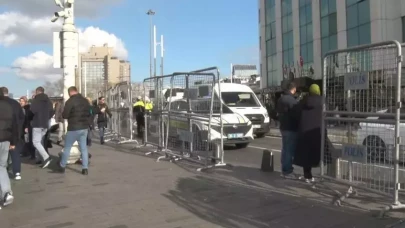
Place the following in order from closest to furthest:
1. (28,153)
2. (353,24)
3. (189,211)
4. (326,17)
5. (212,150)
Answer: (189,211)
(212,150)
(28,153)
(353,24)
(326,17)

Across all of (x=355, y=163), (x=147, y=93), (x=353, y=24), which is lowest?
(x=355, y=163)

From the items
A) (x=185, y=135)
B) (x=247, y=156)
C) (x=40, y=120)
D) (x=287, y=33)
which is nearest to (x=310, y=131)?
(x=185, y=135)

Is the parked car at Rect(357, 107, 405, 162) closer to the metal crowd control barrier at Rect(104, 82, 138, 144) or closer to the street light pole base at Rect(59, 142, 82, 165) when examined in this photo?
the street light pole base at Rect(59, 142, 82, 165)

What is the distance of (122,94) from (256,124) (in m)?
5.35

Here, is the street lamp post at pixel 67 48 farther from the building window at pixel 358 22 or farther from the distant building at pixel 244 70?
the distant building at pixel 244 70

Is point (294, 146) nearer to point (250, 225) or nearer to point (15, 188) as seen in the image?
point (250, 225)

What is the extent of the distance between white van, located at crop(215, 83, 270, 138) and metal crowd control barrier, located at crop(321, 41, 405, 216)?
1016 centimetres

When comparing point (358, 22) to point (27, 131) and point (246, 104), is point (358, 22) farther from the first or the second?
point (27, 131)

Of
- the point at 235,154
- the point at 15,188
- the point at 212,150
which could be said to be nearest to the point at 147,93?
the point at 235,154

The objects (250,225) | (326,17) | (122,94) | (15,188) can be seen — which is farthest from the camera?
(326,17)

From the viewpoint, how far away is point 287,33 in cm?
4306

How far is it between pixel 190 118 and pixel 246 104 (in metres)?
7.23

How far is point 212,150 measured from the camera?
10.2m

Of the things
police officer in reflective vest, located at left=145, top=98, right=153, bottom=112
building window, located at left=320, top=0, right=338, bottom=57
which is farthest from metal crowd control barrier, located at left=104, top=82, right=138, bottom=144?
building window, located at left=320, top=0, right=338, bottom=57
